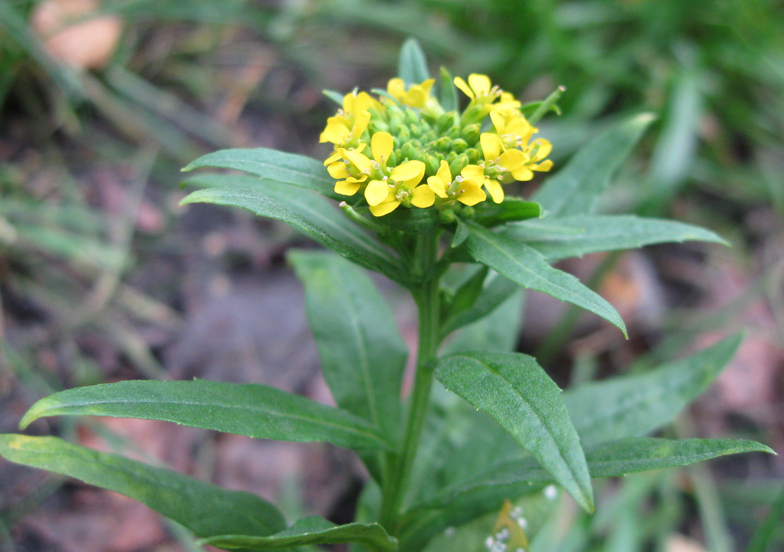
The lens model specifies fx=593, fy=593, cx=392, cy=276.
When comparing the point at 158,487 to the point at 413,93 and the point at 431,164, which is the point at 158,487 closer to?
the point at 431,164

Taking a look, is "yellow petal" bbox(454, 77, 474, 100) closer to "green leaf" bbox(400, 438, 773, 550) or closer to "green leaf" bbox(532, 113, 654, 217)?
"green leaf" bbox(532, 113, 654, 217)

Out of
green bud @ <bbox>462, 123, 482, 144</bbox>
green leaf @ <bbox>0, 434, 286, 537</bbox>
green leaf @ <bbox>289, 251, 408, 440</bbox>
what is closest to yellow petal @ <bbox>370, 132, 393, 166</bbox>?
green bud @ <bbox>462, 123, 482, 144</bbox>

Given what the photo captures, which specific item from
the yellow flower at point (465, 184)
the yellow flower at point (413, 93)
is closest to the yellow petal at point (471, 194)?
the yellow flower at point (465, 184)

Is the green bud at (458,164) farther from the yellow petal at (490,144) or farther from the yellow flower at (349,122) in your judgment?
the yellow flower at (349,122)

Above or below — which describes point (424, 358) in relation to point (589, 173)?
below

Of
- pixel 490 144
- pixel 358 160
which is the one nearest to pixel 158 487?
pixel 358 160
